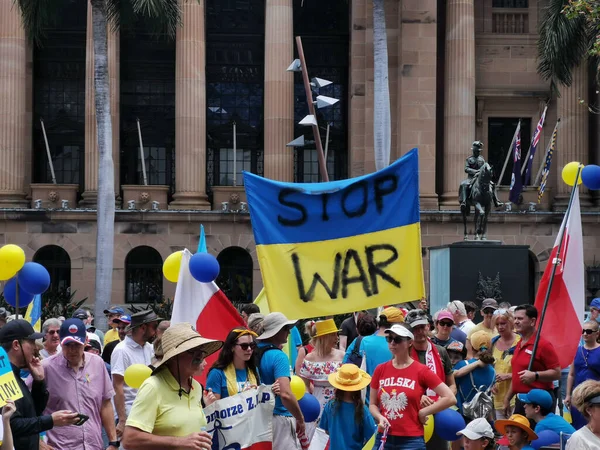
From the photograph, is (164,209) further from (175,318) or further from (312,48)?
(175,318)

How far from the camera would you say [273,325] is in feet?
34.5

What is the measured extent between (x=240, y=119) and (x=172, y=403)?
36.4m

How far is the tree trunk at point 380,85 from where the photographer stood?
31250mm

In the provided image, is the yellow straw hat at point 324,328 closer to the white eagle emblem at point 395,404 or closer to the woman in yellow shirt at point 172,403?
the white eagle emblem at point 395,404

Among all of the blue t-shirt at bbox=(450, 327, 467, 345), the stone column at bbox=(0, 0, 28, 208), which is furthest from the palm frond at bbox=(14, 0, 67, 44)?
the blue t-shirt at bbox=(450, 327, 467, 345)

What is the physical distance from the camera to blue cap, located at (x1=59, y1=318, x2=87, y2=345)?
1109 centimetres

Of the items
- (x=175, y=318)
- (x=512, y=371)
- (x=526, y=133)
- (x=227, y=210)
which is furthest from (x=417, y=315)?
(x=526, y=133)

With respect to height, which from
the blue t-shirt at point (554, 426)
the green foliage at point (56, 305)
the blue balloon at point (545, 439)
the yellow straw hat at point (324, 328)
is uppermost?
the yellow straw hat at point (324, 328)

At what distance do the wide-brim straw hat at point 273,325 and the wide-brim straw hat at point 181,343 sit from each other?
245 centimetres

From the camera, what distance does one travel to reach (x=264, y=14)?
143ft

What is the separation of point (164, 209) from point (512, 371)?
1143 inches

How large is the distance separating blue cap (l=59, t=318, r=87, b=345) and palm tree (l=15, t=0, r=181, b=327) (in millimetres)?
18842

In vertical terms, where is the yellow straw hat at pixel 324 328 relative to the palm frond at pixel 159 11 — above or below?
below

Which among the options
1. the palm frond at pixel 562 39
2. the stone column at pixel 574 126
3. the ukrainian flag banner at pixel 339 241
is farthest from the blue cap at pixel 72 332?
the stone column at pixel 574 126
